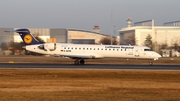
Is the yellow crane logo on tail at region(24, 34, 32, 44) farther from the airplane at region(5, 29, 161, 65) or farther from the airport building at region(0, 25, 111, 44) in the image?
the airport building at region(0, 25, 111, 44)

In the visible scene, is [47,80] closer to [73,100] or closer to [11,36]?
[73,100]

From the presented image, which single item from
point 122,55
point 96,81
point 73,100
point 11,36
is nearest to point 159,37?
point 11,36

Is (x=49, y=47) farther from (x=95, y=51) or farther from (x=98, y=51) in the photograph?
(x=98, y=51)

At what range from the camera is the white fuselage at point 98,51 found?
52375 mm

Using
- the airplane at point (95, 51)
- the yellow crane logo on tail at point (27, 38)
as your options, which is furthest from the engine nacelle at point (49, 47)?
the yellow crane logo on tail at point (27, 38)

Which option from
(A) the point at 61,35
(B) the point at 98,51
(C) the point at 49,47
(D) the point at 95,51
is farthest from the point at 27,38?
(A) the point at 61,35

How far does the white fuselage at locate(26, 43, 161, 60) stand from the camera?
52375mm

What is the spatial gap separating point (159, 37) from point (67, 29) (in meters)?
34.2

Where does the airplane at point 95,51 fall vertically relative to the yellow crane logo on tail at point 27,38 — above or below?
below

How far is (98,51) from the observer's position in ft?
172

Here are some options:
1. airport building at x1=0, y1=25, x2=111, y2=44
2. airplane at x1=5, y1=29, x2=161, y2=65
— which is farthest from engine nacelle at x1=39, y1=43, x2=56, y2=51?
A: airport building at x1=0, y1=25, x2=111, y2=44

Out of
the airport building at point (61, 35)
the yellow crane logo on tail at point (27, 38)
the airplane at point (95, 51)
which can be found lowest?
the airplane at point (95, 51)

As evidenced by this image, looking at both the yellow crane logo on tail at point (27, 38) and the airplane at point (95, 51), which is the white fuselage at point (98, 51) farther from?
the yellow crane logo on tail at point (27, 38)

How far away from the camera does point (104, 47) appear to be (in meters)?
52.6
